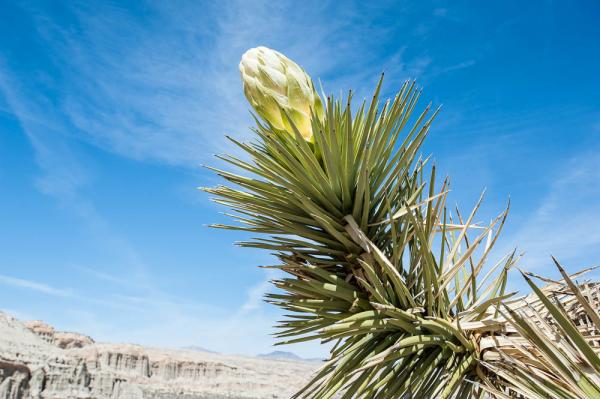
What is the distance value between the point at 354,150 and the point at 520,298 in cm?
58

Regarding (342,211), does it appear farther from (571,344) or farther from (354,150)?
(571,344)

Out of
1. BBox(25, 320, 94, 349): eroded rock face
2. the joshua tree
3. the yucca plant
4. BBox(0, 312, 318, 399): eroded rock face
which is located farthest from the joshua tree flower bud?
BBox(25, 320, 94, 349): eroded rock face

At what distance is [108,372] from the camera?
70.1 m

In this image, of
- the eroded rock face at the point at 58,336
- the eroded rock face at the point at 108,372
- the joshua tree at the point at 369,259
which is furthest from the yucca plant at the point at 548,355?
the eroded rock face at the point at 58,336

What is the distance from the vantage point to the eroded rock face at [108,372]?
2272 inches

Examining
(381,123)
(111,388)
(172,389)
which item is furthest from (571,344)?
(172,389)

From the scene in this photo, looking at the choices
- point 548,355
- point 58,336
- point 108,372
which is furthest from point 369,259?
point 58,336

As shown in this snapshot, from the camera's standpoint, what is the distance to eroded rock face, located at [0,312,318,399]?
57.7 metres

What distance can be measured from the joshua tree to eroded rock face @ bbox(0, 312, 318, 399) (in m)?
59.1

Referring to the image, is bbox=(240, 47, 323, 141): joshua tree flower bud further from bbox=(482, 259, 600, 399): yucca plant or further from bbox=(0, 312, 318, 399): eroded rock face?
bbox=(0, 312, 318, 399): eroded rock face

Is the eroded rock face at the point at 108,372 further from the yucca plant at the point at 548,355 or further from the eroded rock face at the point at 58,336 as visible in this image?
the yucca plant at the point at 548,355

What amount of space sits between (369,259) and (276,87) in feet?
1.83

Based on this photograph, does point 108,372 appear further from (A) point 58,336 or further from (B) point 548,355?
(B) point 548,355

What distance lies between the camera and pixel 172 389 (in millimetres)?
81062
